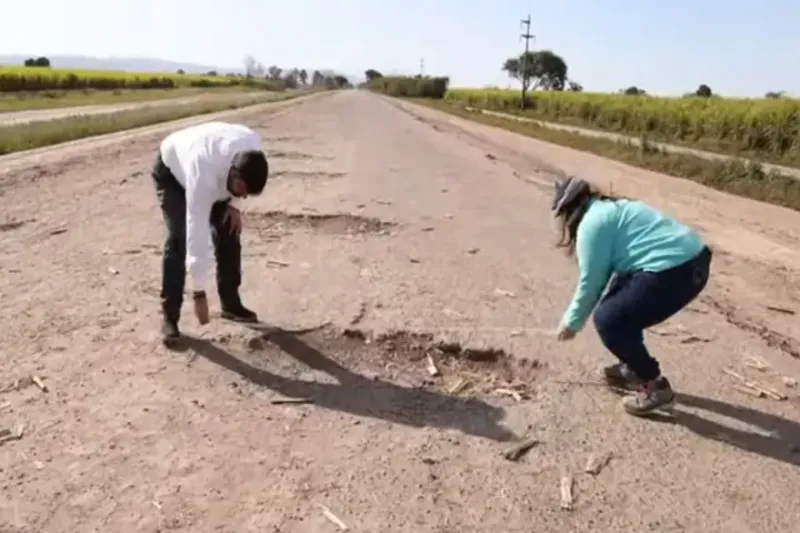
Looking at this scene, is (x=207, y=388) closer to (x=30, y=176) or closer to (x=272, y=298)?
(x=272, y=298)

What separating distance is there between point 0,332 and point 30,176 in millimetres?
8628

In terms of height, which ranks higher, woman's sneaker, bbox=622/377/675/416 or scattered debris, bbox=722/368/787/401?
woman's sneaker, bbox=622/377/675/416

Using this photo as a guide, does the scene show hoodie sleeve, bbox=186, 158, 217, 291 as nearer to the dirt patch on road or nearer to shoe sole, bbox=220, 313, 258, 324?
the dirt patch on road

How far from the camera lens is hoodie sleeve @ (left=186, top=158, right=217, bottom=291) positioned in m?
4.51

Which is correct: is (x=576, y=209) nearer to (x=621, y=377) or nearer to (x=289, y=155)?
(x=621, y=377)

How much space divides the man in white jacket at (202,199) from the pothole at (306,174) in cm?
841

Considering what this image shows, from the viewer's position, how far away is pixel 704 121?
31.3 meters

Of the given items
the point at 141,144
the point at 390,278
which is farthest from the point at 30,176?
the point at 390,278

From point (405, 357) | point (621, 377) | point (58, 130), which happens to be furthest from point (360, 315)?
point (58, 130)

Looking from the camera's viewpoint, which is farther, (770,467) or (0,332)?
(0,332)

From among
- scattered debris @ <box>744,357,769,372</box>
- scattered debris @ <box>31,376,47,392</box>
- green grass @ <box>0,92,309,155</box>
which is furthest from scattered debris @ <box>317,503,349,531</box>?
green grass @ <box>0,92,309,155</box>

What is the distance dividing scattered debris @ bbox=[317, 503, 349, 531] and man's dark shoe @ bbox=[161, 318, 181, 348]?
209 centimetres

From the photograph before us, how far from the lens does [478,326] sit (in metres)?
5.91

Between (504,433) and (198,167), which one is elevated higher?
(198,167)
